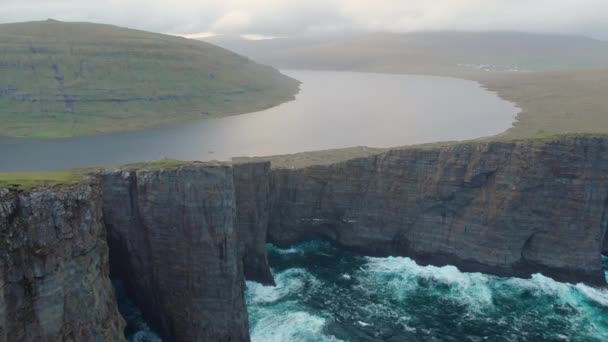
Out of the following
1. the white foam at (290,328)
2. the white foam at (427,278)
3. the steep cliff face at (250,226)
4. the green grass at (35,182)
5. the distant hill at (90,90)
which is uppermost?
the distant hill at (90,90)

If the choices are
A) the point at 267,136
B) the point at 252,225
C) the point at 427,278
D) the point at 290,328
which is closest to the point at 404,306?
the point at 427,278

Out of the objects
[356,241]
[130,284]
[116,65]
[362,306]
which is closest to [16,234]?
[130,284]

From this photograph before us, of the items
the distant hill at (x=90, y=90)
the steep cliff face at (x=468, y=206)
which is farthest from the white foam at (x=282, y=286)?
the distant hill at (x=90, y=90)

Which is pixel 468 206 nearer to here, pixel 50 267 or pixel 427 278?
pixel 427 278

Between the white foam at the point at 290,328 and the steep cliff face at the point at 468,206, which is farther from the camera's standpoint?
the steep cliff face at the point at 468,206

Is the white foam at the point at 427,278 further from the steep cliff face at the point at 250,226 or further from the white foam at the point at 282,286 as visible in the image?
the steep cliff face at the point at 250,226

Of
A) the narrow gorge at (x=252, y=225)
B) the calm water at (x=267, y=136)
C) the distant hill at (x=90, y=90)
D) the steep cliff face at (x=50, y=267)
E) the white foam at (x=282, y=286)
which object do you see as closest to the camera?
the steep cliff face at (x=50, y=267)

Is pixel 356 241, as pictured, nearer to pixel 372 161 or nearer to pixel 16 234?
pixel 372 161
